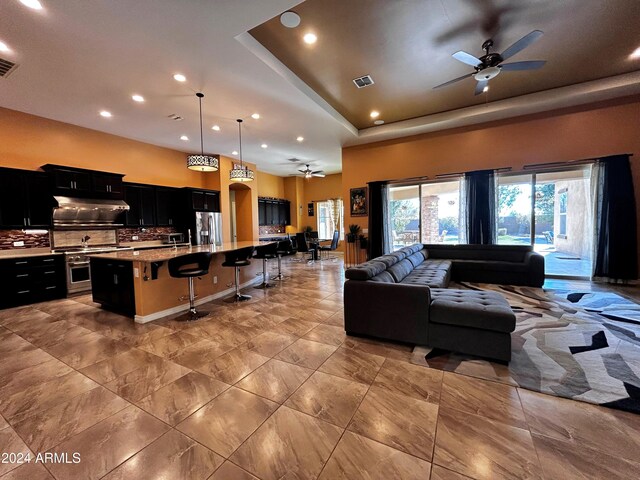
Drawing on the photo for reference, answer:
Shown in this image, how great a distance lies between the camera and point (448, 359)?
2.39m

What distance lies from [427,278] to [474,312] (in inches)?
57.8

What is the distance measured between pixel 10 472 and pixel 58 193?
17.6 feet

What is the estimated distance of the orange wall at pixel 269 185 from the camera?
10195mm

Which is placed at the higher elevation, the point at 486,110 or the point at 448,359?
the point at 486,110

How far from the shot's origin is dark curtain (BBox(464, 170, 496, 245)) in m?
5.77

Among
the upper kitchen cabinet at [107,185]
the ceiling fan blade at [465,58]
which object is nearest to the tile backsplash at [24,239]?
the upper kitchen cabinet at [107,185]

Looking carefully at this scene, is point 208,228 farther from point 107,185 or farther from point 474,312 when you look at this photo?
point 474,312

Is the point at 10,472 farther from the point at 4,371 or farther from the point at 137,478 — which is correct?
the point at 4,371

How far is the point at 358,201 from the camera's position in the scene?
7309mm

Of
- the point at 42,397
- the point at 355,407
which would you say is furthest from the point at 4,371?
the point at 355,407

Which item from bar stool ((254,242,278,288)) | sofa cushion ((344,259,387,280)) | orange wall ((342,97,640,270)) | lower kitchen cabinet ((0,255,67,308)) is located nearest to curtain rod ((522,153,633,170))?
orange wall ((342,97,640,270))

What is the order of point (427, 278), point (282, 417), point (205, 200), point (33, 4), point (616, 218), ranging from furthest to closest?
point (205, 200) → point (616, 218) → point (427, 278) → point (33, 4) → point (282, 417)

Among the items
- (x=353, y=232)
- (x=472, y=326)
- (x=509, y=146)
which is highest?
(x=509, y=146)

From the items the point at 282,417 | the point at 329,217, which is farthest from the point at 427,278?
the point at 329,217
